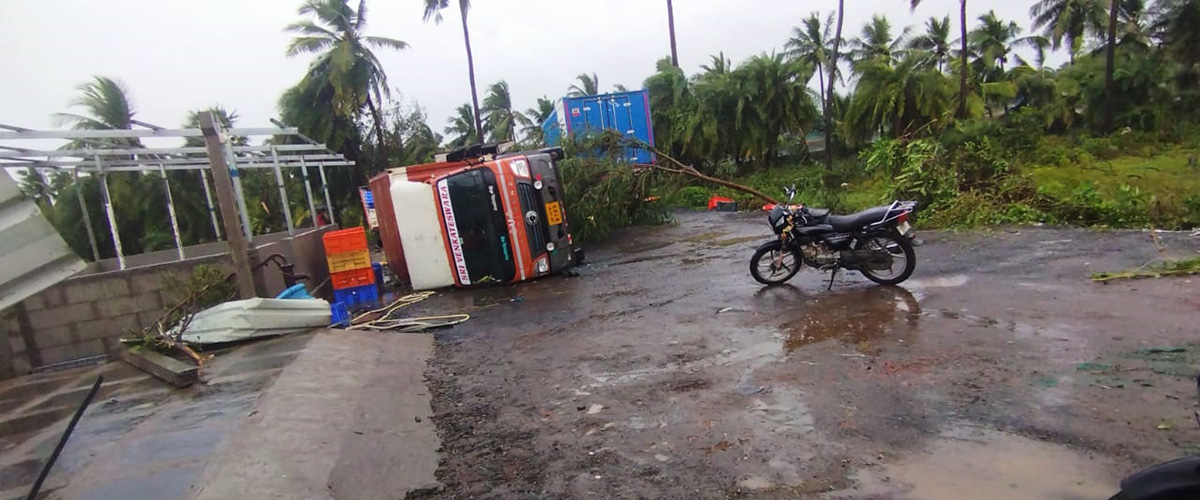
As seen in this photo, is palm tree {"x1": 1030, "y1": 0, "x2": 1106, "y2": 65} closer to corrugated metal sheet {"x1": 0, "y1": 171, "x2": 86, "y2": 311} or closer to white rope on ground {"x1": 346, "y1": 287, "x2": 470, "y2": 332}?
white rope on ground {"x1": 346, "y1": 287, "x2": 470, "y2": 332}

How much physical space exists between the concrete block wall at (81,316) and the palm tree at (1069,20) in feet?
128

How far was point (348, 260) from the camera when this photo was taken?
10469mm

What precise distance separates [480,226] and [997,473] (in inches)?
304

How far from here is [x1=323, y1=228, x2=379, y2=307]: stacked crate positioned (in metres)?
10.4

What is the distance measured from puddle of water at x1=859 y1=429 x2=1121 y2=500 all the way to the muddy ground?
0.01 meters

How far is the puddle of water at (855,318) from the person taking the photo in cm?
577

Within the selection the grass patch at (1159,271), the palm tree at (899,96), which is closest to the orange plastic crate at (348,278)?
the grass patch at (1159,271)

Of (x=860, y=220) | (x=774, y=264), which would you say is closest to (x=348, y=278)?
(x=774, y=264)

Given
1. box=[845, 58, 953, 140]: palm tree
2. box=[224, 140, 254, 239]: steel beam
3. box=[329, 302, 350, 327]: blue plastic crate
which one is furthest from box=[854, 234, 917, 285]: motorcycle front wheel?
box=[845, 58, 953, 140]: palm tree

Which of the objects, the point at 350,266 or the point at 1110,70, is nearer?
the point at 350,266

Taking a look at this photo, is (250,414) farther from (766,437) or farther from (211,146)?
(211,146)

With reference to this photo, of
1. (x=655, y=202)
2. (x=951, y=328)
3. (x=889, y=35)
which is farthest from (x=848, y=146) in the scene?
(x=951, y=328)

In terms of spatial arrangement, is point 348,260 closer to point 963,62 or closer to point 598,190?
point 598,190

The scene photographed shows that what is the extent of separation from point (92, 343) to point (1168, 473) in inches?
380
